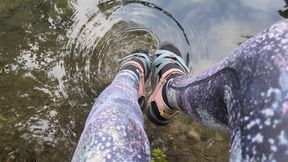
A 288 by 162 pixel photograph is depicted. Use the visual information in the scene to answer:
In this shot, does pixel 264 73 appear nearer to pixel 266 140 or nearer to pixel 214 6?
pixel 266 140

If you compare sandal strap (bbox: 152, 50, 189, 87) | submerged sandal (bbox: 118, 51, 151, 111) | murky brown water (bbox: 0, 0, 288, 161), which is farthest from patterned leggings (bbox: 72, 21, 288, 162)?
murky brown water (bbox: 0, 0, 288, 161)

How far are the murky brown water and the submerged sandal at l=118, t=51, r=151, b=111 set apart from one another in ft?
0.54

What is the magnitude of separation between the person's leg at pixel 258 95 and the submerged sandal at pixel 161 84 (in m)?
1.06

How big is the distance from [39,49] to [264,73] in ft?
6.90

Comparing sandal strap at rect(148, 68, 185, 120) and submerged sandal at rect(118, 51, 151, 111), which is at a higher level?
submerged sandal at rect(118, 51, 151, 111)

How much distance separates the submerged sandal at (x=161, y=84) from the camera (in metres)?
2.60

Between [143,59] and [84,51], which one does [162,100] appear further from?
[84,51]

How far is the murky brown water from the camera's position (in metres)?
2.87

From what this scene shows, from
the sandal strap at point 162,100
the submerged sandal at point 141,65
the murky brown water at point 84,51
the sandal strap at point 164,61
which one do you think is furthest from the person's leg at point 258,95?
the murky brown water at point 84,51

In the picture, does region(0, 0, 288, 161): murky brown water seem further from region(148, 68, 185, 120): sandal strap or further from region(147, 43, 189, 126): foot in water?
region(148, 68, 185, 120): sandal strap

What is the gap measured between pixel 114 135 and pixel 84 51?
1600mm

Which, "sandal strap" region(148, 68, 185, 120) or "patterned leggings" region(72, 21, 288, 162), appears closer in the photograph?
"patterned leggings" region(72, 21, 288, 162)

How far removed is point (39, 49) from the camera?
308 cm

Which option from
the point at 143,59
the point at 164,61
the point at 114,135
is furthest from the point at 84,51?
the point at 114,135
